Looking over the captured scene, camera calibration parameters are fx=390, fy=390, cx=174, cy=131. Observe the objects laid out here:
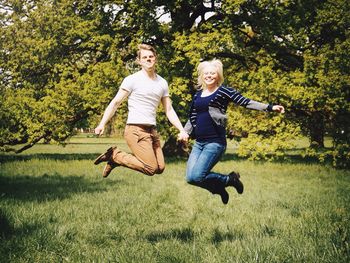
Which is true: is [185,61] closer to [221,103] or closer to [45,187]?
[45,187]

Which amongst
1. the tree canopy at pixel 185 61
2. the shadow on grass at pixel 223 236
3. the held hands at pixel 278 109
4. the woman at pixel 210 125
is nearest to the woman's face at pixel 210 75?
the woman at pixel 210 125

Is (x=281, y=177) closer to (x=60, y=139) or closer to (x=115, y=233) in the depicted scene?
(x=115, y=233)

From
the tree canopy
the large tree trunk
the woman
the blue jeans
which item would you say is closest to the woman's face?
the woman

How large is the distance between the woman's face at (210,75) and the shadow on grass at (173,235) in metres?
2.09

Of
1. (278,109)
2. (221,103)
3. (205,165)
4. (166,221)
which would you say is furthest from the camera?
(166,221)

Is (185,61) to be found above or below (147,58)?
above

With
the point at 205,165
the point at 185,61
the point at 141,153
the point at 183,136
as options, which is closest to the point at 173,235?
the point at 205,165

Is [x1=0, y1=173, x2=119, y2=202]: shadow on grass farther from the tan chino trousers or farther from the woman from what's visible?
the woman

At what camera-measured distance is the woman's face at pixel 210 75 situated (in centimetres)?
521

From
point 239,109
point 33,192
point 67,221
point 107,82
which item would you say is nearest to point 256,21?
point 239,109

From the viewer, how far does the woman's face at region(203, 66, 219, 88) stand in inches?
205

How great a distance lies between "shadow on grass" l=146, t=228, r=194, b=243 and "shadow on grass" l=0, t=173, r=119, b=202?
3.21m

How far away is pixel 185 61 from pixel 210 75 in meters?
12.3

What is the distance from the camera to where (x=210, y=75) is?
5.21m
